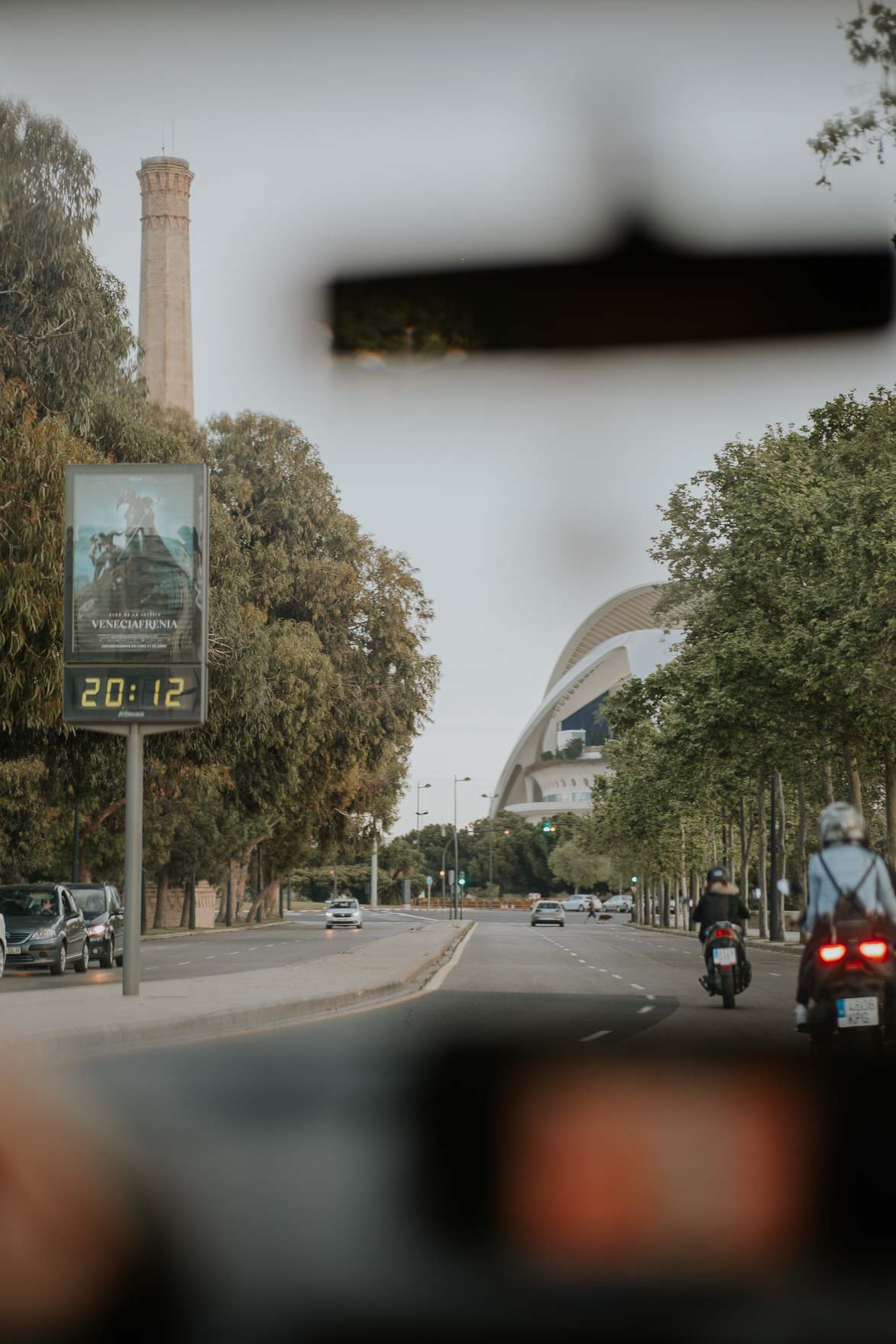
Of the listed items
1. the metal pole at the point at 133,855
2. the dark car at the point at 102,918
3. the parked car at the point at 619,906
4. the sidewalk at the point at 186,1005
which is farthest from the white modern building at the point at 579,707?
the metal pole at the point at 133,855

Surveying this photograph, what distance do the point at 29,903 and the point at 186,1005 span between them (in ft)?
42.2

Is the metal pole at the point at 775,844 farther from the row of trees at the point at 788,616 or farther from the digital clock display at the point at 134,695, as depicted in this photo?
the digital clock display at the point at 134,695

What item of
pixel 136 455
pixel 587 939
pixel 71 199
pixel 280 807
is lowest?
pixel 587 939

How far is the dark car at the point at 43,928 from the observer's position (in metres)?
30.8

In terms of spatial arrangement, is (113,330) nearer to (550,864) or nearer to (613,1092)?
(613,1092)

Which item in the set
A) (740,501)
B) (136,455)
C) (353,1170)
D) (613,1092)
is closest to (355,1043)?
(613,1092)

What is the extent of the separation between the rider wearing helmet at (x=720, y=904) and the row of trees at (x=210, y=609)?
31.5 ft

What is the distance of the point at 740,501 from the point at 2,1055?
32.4 meters

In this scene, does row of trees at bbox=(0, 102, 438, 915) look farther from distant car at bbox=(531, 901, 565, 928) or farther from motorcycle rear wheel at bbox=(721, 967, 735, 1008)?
distant car at bbox=(531, 901, 565, 928)

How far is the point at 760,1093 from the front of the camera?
38.7ft

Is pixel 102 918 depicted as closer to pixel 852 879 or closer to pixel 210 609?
pixel 210 609

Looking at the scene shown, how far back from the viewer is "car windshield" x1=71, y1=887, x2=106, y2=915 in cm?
3550

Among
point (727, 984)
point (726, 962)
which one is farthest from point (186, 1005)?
point (727, 984)

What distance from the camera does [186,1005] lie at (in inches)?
792
